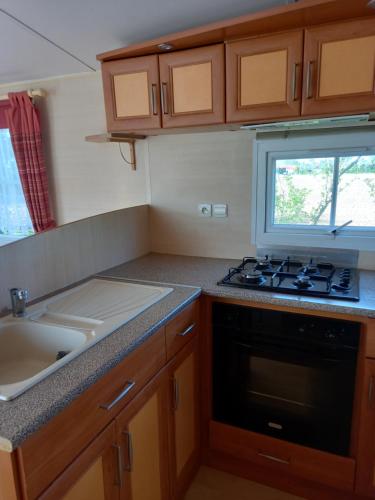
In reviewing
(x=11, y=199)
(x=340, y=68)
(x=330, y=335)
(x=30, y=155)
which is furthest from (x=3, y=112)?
(x=330, y=335)

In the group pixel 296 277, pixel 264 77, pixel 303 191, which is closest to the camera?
pixel 264 77

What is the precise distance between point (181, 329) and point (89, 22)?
1.48m

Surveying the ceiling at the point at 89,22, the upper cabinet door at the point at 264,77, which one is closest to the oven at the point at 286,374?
the upper cabinet door at the point at 264,77

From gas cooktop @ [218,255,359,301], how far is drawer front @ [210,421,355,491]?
71 cm

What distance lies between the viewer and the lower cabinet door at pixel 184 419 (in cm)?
152

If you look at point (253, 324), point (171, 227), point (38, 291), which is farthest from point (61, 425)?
point (171, 227)

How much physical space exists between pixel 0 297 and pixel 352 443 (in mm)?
1590

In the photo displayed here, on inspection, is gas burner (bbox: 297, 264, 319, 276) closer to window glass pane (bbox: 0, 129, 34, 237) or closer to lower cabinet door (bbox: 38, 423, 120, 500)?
lower cabinet door (bbox: 38, 423, 120, 500)

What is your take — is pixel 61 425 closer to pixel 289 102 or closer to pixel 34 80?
pixel 289 102

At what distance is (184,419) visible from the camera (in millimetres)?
1634

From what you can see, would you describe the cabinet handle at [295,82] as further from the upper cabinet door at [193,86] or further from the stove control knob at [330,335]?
the stove control knob at [330,335]

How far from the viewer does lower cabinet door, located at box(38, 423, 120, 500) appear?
916 mm

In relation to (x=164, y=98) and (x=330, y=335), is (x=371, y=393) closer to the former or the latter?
(x=330, y=335)

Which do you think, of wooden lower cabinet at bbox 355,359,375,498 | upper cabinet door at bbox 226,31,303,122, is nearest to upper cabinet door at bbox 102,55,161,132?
upper cabinet door at bbox 226,31,303,122
